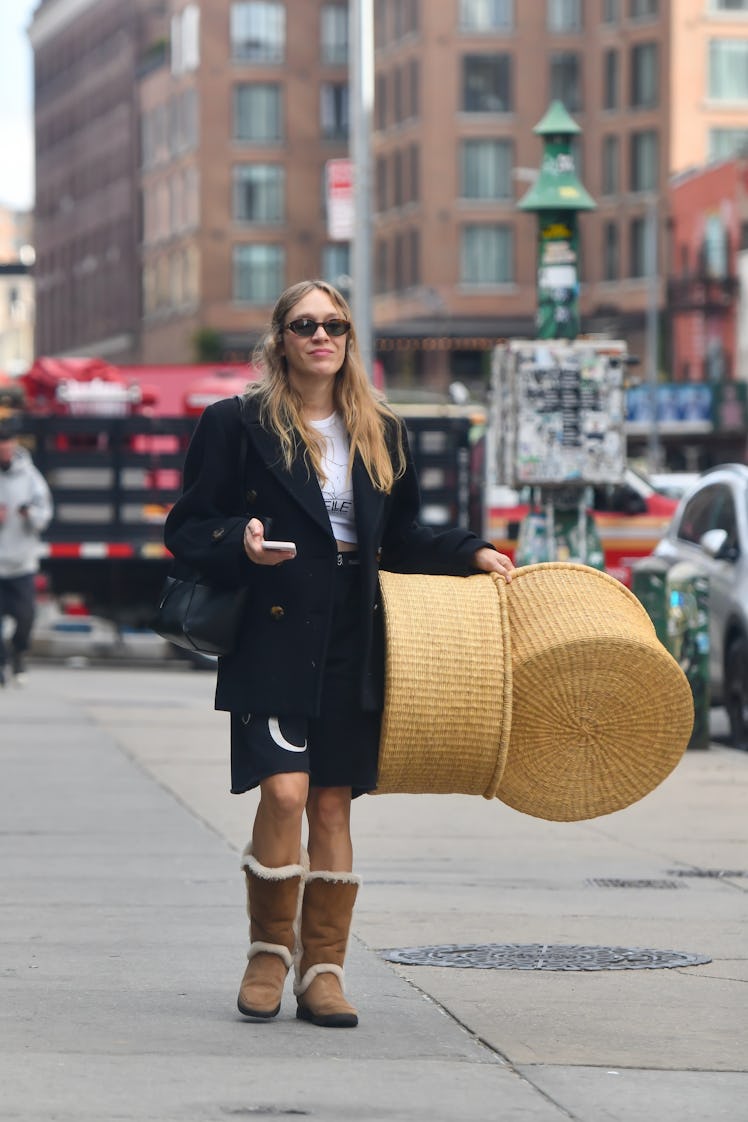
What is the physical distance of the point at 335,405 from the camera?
6.93 metres

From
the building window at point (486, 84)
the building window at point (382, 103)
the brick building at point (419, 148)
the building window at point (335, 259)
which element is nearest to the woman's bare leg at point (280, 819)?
the brick building at point (419, 148)

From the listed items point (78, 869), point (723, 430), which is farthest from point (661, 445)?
point (78, 869)

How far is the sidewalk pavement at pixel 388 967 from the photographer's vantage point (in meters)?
5.86

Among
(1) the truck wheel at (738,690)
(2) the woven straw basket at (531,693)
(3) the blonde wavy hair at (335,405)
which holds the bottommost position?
(1) the truck wheel at (738,690)

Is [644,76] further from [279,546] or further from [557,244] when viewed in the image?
[279,546]

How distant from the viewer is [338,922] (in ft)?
22.2

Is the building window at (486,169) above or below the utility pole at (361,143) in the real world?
above

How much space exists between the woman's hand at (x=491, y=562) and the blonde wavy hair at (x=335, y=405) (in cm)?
29

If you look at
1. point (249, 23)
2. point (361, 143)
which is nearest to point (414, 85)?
point (249, 23)

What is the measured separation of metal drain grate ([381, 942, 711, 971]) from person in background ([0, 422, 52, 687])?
12.1 meters

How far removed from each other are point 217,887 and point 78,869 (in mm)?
720

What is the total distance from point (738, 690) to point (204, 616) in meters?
9.70

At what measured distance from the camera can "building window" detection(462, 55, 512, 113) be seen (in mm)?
89312

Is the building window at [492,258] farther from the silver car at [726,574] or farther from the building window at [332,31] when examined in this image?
the silver car at [726,574]
